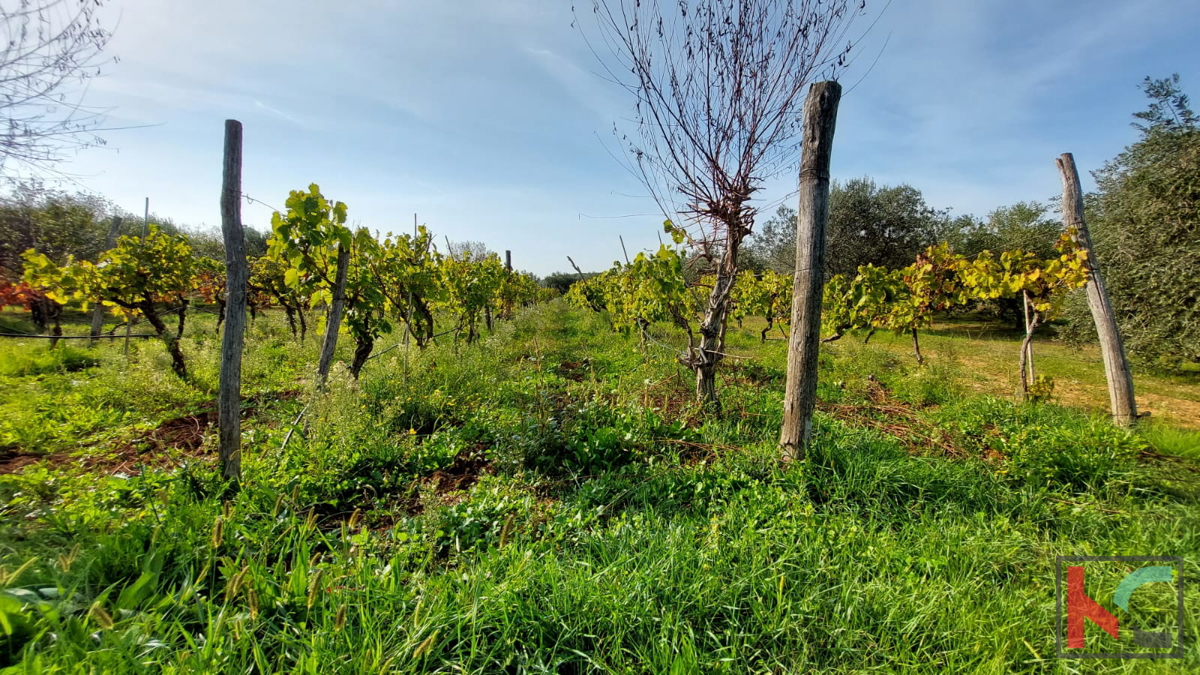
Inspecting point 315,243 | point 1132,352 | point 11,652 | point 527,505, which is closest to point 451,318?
point 315,243

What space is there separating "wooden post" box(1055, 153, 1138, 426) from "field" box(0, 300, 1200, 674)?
1.88 feet

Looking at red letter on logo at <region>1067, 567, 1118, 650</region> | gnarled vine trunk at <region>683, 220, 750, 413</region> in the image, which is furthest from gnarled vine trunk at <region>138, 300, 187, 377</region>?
red letter on logo at <region>1067, 567, 1118, 650</region>

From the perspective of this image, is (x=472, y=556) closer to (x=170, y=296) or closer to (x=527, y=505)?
(x=527, y=505)

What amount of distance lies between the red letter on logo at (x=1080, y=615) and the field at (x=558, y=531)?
0.05 meters

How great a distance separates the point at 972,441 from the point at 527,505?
4.05 meters

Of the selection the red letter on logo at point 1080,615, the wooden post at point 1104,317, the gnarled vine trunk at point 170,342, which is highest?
the wooden post at point 1104,317

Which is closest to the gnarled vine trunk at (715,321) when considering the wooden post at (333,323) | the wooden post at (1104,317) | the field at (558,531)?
the field at (558,531)

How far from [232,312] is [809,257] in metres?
4.07

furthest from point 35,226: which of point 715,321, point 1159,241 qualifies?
point 1159,241

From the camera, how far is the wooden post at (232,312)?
2666 mm

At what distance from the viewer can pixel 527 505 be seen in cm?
250

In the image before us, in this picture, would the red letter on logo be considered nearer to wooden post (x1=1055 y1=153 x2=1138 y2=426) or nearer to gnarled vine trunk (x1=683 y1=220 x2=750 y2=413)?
gnarled vine trunk (x1=683 y1=220 x2=750 y2=413)

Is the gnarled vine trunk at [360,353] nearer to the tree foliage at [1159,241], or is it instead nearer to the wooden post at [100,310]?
the wooden post at [100,310]

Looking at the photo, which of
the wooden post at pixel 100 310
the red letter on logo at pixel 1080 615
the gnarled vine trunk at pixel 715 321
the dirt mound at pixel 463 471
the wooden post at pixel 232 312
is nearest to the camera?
the red letter on logo at pixel 1080 615
